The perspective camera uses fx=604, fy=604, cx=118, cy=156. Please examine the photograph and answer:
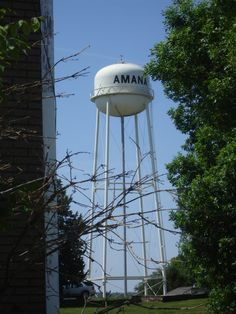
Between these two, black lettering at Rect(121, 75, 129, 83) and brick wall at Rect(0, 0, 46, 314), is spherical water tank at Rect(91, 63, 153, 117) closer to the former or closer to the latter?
black lettering at Rect(121, 75, 129, 83)

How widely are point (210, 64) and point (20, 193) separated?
7401mm

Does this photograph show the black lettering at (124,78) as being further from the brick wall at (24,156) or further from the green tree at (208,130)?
the brick wall at (24,156)

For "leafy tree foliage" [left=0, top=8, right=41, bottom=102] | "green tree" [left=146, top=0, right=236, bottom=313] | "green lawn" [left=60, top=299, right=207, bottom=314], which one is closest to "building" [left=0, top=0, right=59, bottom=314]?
"green lawn" [left=60, top=299, right=207, bottom=314]

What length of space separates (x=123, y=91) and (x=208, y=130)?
64.0 ft

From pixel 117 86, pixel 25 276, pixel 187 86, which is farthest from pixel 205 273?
pixel 117 86

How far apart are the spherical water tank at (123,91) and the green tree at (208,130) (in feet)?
60.1

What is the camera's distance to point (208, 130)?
10.2m

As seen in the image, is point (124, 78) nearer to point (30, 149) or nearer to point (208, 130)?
point (208, 130)

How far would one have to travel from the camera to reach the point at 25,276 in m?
5.18

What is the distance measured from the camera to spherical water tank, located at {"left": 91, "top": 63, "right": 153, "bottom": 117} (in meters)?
29.6

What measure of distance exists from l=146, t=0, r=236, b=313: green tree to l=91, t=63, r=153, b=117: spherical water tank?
18322 mm

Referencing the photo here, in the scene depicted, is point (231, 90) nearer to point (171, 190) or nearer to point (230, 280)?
point (230, 280)

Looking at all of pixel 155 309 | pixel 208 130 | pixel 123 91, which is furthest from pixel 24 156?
pixel 123 91

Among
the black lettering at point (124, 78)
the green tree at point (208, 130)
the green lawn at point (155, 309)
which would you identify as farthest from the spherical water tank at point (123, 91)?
the green tree at point (208, 130)
